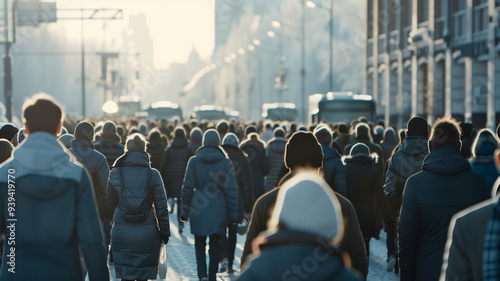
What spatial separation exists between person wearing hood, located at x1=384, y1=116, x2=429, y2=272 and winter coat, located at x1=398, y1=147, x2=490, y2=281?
9.01 ft

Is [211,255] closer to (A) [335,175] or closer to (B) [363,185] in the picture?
(B) [363,185]

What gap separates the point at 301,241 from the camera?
307cm

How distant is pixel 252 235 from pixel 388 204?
4.82 m

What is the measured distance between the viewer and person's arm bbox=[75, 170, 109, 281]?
4645 millimetres

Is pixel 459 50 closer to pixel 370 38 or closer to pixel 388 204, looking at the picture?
pixel 370 38

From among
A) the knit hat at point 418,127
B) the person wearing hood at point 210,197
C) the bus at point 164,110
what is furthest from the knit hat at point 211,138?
the bus at point 164,110

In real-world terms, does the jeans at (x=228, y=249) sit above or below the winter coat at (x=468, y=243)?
below

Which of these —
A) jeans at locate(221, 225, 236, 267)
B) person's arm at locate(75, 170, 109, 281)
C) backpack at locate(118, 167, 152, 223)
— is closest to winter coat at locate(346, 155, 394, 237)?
jeans at locate(221, 225, 236, 267)

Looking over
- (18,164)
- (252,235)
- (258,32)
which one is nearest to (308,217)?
(252,235)

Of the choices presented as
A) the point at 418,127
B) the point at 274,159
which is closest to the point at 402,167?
the point at 418,127

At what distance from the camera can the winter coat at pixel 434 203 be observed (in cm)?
615

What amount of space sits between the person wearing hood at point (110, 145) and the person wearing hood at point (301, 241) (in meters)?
9.08

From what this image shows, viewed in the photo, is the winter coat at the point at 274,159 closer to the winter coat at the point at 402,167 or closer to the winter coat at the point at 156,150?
the winter coat at the point at 156,150

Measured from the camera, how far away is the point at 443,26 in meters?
37.7
